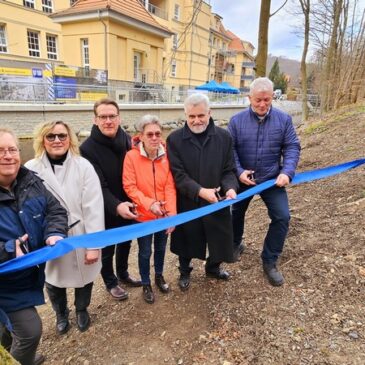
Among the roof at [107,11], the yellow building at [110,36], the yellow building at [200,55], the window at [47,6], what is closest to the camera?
the roof at [107,11]

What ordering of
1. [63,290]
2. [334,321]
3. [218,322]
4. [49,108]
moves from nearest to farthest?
[334,321] < [218,322] < [63,290] < [49,108]

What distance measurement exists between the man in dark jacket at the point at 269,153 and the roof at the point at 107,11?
78.5 feet

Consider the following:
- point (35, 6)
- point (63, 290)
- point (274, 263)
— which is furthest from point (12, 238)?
point (35, 6)

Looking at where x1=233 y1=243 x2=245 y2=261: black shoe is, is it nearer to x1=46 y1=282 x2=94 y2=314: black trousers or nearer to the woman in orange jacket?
the woman in orange jacket

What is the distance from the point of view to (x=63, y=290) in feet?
9.92

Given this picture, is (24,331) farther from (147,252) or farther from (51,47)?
(51,47)

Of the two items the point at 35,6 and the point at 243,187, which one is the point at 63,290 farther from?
the point at 35,6

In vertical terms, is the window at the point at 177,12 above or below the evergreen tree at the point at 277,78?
above

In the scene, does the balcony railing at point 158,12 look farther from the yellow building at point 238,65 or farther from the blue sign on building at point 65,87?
the yellow building at point 238,65

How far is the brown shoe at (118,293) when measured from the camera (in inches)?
138

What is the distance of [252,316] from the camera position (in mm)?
2809

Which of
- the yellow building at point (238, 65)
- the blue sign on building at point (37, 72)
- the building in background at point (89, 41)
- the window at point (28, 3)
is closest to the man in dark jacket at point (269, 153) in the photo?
the blue sign on building at point (37, 72)

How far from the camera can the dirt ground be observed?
2445 millimetres

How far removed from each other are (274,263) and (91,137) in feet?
7.28
